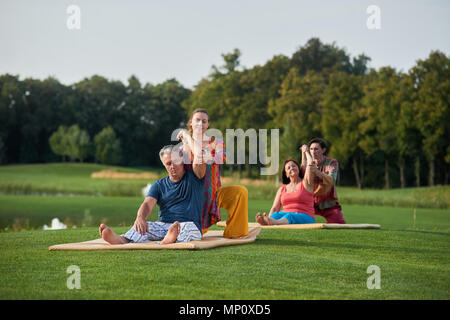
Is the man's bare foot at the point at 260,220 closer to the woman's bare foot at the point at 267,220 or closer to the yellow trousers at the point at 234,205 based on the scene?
the woman's bare foot at the point at 267,220

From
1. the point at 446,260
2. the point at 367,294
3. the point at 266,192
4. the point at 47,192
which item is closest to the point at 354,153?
the point at 266,192

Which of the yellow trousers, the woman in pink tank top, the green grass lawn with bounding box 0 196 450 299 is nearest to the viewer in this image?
the green grass lawn with bounding box 0 196 450 299

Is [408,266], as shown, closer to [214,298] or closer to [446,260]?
[446,260]

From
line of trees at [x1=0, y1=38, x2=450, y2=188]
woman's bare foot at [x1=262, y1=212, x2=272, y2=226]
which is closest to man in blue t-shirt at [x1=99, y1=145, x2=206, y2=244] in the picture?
woman's bare foot at [x1=262, y1=212, x2=272, y2=226]

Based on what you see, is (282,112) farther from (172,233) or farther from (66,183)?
(172,233)

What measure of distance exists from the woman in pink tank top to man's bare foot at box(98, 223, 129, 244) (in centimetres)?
280

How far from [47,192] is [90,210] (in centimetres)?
1251

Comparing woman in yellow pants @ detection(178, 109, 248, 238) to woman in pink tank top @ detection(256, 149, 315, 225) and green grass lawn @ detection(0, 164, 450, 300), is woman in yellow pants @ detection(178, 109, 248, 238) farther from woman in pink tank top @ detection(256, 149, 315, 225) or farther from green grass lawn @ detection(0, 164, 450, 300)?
woman in pink tank top @ detection(256, 149, 315, 225)

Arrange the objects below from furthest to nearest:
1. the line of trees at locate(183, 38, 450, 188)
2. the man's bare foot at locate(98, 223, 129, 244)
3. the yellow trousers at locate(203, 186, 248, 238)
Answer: the line of trees at locate(183, 38, 450, 188)
the yellow trousers at locate(203, 186, 248, 238)
the man's bare foot at locate(98, 223, 129, 244)

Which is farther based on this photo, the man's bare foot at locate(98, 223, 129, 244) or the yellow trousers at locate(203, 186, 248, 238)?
the yellow trousers at locate(203, 186, 248, 238)

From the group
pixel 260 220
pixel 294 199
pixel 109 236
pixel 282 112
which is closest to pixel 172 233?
pixel 109 236

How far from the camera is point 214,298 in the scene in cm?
360

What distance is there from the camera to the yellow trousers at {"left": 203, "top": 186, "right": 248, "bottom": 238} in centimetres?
628

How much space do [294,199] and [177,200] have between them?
2.87 m
